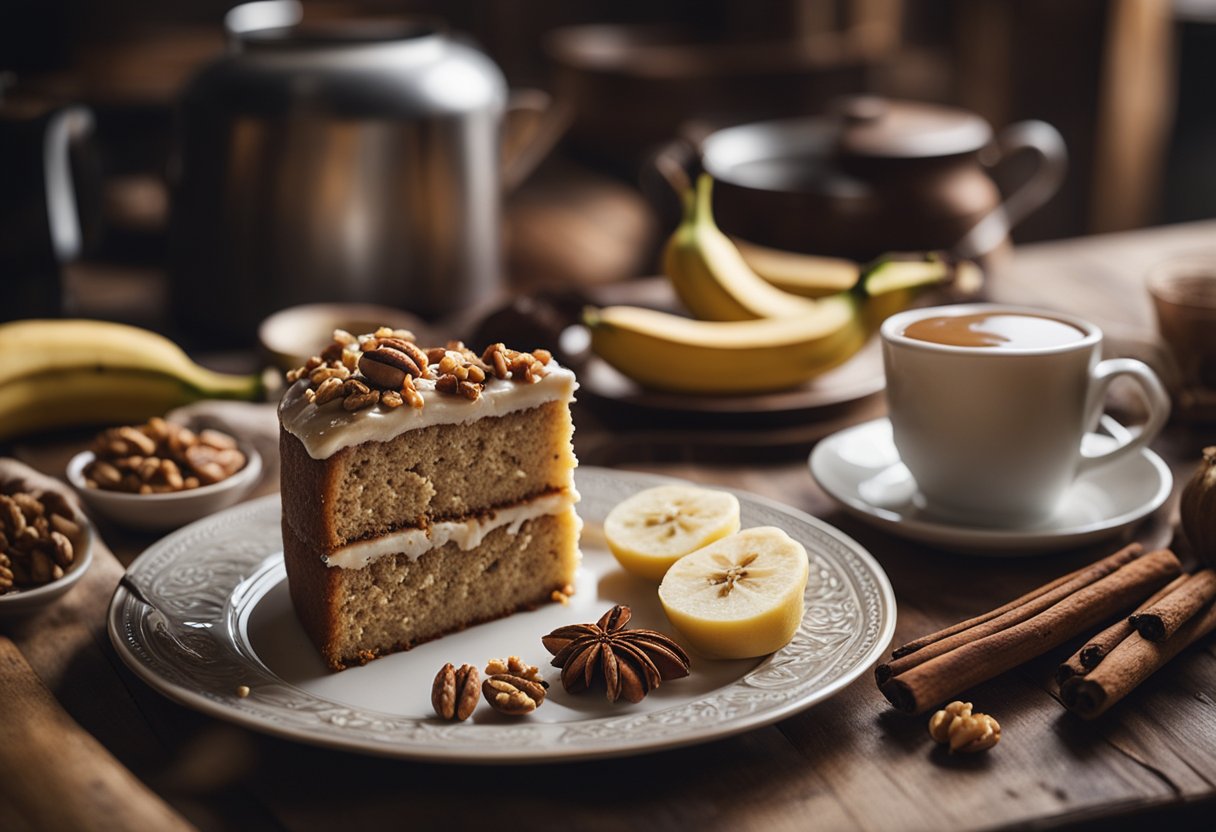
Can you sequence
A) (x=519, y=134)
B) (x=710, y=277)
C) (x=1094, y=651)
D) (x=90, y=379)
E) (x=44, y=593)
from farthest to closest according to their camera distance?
1. (x=519, y=134)
2. (x=710, y=277)
3. (x=90, y=379)
4. (x=44, y=593)
5. (x=1094, y=651)

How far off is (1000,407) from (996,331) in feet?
0.41

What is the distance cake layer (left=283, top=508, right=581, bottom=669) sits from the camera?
4.63 ft

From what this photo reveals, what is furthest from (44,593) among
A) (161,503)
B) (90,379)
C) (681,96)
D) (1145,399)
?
(681,96)

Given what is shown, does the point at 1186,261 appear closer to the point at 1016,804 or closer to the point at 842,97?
the point at 1016,804

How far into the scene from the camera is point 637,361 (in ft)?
6.73

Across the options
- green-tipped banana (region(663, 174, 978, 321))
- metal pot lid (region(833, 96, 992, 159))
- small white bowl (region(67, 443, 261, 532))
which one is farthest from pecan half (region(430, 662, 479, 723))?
metal pot lid (region(833, 96, 992, 159))

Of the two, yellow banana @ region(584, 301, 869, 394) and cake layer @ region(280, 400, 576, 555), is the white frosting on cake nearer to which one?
cake layer @ region(280, 400, 576, 555)

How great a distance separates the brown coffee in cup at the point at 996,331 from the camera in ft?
5.24

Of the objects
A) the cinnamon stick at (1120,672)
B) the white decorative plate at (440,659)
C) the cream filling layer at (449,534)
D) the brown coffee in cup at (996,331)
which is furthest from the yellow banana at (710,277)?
the cinnamon stick at (1120,672)

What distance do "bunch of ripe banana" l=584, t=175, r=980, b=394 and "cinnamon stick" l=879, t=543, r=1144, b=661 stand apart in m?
0.63

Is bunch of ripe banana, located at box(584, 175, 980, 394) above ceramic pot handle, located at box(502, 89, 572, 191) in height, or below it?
below

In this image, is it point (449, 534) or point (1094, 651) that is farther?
point (449, 534)

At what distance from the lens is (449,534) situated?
151cm

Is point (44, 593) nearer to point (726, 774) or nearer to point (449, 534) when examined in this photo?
point (449, 534)
